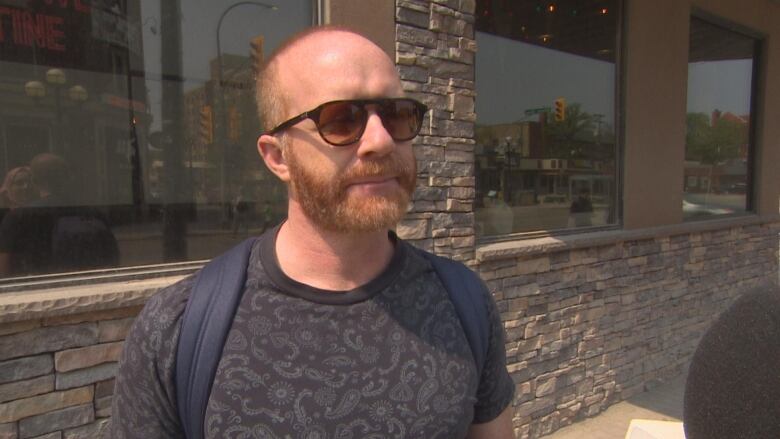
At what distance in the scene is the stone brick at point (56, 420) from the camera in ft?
7.57

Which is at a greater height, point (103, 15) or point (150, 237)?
point (103, 15)

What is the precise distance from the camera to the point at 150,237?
2.78 metres

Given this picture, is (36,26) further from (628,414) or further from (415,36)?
(628,414)

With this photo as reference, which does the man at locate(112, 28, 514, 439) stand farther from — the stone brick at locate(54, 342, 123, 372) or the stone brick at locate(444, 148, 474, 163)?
the stone brick at locate(444, 148, 474, 163)

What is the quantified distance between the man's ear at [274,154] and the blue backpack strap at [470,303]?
0.45 meters

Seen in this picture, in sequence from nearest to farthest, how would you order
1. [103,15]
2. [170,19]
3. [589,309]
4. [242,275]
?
[242,275] < [103,15] < [170,19] < [589,309]

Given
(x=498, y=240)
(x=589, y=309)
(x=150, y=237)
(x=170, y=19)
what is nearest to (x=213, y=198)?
(x=150, y=237)

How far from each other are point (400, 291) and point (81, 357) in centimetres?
177

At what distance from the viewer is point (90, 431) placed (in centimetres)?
247

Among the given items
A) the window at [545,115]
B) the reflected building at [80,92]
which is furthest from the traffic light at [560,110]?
the reflected building at [80,92]

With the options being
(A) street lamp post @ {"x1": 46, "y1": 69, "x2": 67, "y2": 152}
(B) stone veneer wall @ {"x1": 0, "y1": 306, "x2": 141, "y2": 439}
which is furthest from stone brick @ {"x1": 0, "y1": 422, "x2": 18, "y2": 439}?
(A) street lamp post @ {"x1": 46, "y1": 69, "x2": 67, "y2": 152}

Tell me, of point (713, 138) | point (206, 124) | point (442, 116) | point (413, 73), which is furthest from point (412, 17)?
point (713, 138)

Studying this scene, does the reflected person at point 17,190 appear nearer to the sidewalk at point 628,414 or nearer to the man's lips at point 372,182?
the man's lips at point 372,182

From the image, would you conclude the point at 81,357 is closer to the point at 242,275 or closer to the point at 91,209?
the point at 91,209
